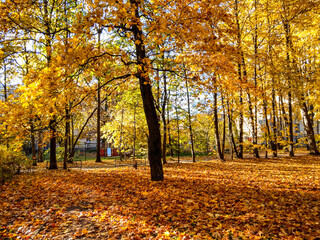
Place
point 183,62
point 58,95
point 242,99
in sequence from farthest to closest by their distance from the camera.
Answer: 1. point 242,99
2. point 183,62
3. point 58,95

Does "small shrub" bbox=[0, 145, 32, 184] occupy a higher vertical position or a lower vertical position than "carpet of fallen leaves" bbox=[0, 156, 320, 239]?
higher

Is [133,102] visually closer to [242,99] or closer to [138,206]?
[242,99]

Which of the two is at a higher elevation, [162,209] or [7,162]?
[7,162]

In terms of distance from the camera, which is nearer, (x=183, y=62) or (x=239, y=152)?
(x=183, y=62)

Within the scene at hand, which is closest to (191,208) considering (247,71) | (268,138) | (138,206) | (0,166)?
(138,206)

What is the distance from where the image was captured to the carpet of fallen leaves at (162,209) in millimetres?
3771

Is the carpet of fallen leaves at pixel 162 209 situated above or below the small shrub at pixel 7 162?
below

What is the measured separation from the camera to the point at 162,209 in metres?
4.87

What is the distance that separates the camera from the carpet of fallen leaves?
377 centimetres

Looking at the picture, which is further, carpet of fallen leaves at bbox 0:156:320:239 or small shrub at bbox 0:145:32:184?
small shrub at bbox 0:145:32:184

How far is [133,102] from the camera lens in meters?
14.2

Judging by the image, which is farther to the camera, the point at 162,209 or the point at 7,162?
the point at 7,162

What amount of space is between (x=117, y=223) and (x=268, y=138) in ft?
43.7

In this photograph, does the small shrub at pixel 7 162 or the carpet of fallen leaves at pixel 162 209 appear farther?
the small shrub at pixel 7 162
